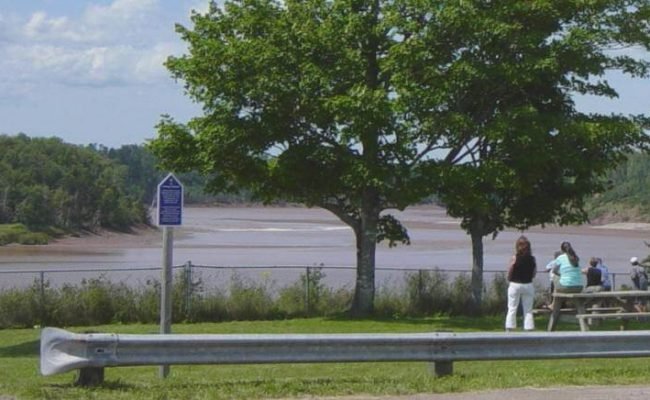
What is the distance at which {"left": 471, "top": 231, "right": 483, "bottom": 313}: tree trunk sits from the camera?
2877 cm

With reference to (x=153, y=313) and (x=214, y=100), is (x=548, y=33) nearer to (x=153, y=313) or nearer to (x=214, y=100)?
(x=214, y=100)

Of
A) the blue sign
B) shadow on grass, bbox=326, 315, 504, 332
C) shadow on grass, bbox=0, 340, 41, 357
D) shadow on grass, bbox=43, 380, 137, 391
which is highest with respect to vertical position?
the blue sign

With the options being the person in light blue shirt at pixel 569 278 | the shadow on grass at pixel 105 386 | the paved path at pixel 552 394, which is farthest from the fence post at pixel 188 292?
the paved path at pixel 552 394

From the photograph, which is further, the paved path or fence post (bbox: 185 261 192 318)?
fence post (bbox: 185 261 192 318)

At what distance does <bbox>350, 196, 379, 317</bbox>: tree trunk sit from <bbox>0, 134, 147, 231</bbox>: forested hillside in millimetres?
39892

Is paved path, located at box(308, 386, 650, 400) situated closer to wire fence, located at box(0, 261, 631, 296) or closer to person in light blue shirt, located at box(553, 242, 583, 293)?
person in light blue shirt, located at box(553, 242, 583, 293)

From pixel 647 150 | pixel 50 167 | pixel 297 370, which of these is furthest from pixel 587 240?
pixel 297 370

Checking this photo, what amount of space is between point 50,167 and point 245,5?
5102 centimetres

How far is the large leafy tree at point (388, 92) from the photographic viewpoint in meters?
25.6

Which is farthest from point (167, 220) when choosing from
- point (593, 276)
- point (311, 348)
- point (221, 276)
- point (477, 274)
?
point (221, 276)

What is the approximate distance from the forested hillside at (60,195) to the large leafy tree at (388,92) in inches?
1585

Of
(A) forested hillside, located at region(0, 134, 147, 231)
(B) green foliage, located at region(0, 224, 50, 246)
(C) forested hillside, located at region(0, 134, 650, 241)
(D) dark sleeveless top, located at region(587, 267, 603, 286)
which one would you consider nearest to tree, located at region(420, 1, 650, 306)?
(D) dark sleeveless top, located at region(587, 267, 603, 286)

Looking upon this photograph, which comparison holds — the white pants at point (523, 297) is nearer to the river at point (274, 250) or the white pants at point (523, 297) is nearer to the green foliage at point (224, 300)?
the green foliage at point (224, 300)

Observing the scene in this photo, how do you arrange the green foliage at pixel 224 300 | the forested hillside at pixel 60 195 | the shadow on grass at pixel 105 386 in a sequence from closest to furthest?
the shadow on grass at pixel 105 386 → the green foliage at pixel 224 300 → the forested hillside at pixel 60 195
